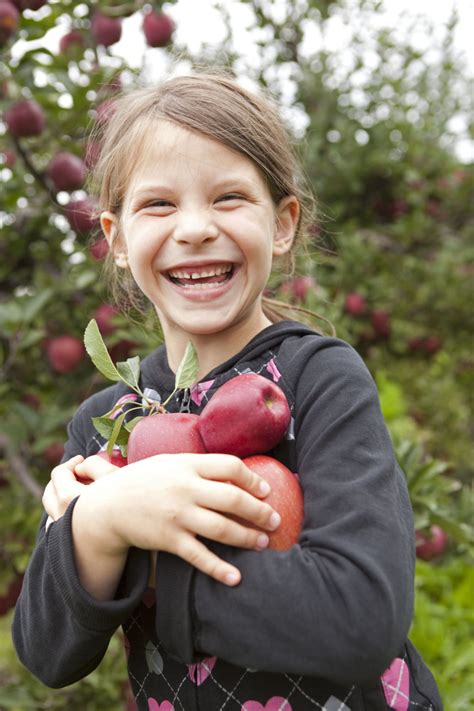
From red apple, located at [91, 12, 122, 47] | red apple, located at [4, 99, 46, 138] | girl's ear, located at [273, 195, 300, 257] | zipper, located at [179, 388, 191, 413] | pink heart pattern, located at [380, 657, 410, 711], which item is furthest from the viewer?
red apple, located at [91, 12, 122, 47]

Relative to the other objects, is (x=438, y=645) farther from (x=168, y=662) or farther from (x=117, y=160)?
(x=117, y=160)

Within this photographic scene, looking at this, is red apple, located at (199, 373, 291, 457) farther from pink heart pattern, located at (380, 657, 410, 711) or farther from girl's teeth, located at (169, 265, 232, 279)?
pink heart pattern, located at (380, 657, 410, 711)

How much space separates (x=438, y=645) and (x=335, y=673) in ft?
4.56

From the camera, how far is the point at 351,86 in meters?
3.57

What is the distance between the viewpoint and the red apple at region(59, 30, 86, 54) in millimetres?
2322

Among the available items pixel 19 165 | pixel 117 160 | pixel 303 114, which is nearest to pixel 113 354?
pixel 19 165

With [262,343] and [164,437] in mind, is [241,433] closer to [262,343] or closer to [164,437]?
[164,437]

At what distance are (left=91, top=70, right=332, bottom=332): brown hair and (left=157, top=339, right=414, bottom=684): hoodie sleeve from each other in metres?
0.44

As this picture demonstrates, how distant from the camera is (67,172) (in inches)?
84.8

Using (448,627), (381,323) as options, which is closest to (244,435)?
(448,627)

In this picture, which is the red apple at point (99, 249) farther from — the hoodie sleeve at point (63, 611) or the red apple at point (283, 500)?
the red apple at point (283, 500)

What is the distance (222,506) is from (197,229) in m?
0.40

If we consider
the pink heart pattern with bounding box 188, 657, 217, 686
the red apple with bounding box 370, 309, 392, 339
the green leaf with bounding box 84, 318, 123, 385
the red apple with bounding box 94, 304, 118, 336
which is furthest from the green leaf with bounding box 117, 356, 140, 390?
the red apple with bounding box 370, 309, 392, 339

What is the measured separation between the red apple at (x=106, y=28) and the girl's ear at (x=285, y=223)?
1.20m
